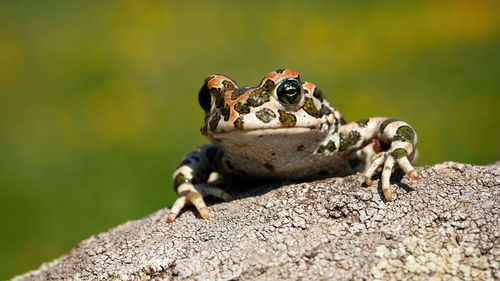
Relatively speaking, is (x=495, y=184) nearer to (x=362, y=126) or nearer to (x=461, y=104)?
(x=362, y=126)

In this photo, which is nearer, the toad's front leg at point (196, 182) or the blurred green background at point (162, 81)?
the toad's front leg at point (196, 182)

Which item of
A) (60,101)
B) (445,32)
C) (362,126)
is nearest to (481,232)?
(362,126)

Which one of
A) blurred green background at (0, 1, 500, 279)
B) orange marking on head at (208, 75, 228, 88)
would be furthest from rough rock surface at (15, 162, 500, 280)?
blurred green background at (0, 1, 500, 279)

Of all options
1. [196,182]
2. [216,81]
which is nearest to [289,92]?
[216,81]

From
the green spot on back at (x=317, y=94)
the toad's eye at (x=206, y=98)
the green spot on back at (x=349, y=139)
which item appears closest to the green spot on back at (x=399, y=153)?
the green spot on back at (x=349, y=139)

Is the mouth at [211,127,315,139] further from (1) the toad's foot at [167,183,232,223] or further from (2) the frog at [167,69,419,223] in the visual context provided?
(1) the toad's foot at [167,183,232,223]

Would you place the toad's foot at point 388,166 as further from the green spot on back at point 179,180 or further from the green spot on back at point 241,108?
the green spot on back at point 179,180
